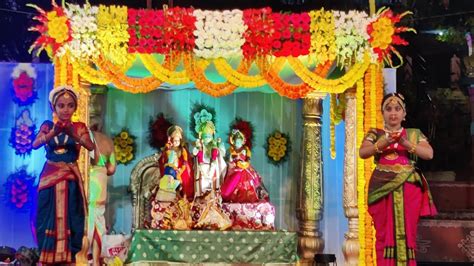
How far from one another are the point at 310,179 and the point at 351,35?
2325 mm

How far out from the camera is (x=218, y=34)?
8195 mm

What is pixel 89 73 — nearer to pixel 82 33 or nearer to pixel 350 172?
pixel 82 33

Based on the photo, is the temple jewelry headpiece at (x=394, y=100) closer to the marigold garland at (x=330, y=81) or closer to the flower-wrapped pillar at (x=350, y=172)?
the marigold garland at (x=330, y=81)

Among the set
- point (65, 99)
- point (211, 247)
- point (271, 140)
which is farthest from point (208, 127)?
point (65, 99)

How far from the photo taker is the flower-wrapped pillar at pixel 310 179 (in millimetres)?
9914

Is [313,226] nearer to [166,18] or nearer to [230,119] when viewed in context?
[230,119]

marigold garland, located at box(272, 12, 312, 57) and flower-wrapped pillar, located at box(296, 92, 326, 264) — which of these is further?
flower-wrapped pillar, located at box(296, 92, 326, 264)

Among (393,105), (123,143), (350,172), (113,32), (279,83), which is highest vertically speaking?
(113,32)

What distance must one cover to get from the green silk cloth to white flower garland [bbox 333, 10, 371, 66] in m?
2.00


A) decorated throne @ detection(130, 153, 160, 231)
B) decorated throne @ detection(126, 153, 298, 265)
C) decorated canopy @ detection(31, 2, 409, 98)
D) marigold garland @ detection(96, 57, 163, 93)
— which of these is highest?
decorated canopy @ detection(31, 2, 409, 98)

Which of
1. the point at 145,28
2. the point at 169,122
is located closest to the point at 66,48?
the point at 145,28

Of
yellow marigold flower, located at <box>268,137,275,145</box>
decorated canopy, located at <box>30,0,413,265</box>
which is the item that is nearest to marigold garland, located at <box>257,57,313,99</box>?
decorated canopy, located at <box>30,0,413,265</box>

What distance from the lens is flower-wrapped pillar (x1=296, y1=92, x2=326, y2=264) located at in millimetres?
9914

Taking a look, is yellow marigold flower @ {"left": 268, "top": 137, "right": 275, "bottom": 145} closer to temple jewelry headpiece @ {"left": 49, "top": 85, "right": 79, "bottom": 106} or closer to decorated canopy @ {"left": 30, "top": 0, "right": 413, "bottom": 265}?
decorated canopy @ {"left": 30, "top": 0, "right": 413, "bottom": 265}
